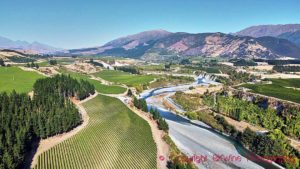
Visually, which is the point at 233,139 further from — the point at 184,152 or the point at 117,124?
the point at 117,124

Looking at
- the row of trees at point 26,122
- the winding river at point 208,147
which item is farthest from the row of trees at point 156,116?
the row of trees at point 26,122

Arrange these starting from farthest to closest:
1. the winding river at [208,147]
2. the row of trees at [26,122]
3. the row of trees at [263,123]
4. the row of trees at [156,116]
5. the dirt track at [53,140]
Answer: the row of trees at [156,116]
the row of trees at [263,123]
the winding river at [208,147]
the dirt track at [53,140]
the row of trees at [26,122]

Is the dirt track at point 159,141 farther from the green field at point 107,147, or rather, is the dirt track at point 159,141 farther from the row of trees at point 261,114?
the row of trees at point 261,114

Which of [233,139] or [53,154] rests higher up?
[53,154]

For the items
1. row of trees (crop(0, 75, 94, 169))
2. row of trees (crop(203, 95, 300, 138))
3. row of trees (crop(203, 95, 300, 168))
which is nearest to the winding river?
row of trees (crop(203, 95, 300, 168))

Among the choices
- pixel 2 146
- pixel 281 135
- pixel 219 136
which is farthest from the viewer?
pixel 219 136

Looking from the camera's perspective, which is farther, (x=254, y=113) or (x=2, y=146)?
(x=254, y=113)

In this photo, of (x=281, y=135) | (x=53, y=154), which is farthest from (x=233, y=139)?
(x=53, y=154)
